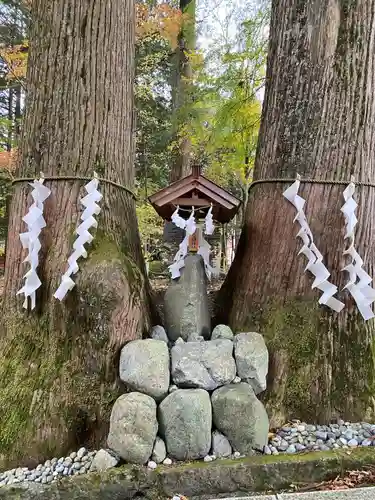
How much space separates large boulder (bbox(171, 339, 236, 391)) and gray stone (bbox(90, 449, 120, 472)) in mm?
420

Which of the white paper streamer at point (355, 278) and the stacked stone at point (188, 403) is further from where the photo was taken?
the white paper streamer at point (355, 278)

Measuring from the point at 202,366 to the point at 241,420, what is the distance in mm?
298

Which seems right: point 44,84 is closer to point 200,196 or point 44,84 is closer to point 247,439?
point 200,196

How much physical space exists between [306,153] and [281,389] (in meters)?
1.34

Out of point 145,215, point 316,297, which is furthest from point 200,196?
point 145,215

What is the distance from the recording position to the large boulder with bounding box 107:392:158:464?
1.59m

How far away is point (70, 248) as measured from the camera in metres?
1.97

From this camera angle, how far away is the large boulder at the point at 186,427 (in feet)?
5.35

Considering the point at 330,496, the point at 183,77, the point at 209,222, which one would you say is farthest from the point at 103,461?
the point at 183,77

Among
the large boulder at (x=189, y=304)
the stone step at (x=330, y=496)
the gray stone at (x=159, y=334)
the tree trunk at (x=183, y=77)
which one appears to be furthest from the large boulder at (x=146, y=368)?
the tree trunk at (x=183, y=77)

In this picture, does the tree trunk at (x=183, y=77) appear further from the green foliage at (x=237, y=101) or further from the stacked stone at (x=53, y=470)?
the stacked stone at (x=53, y=470)

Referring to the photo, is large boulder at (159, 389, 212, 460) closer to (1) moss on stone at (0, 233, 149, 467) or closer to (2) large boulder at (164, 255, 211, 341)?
(1) moss on stone at (0, 233, 149, 467)

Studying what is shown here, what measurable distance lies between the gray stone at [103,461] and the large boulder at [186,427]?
23cm

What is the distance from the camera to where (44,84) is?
6.91 ft
